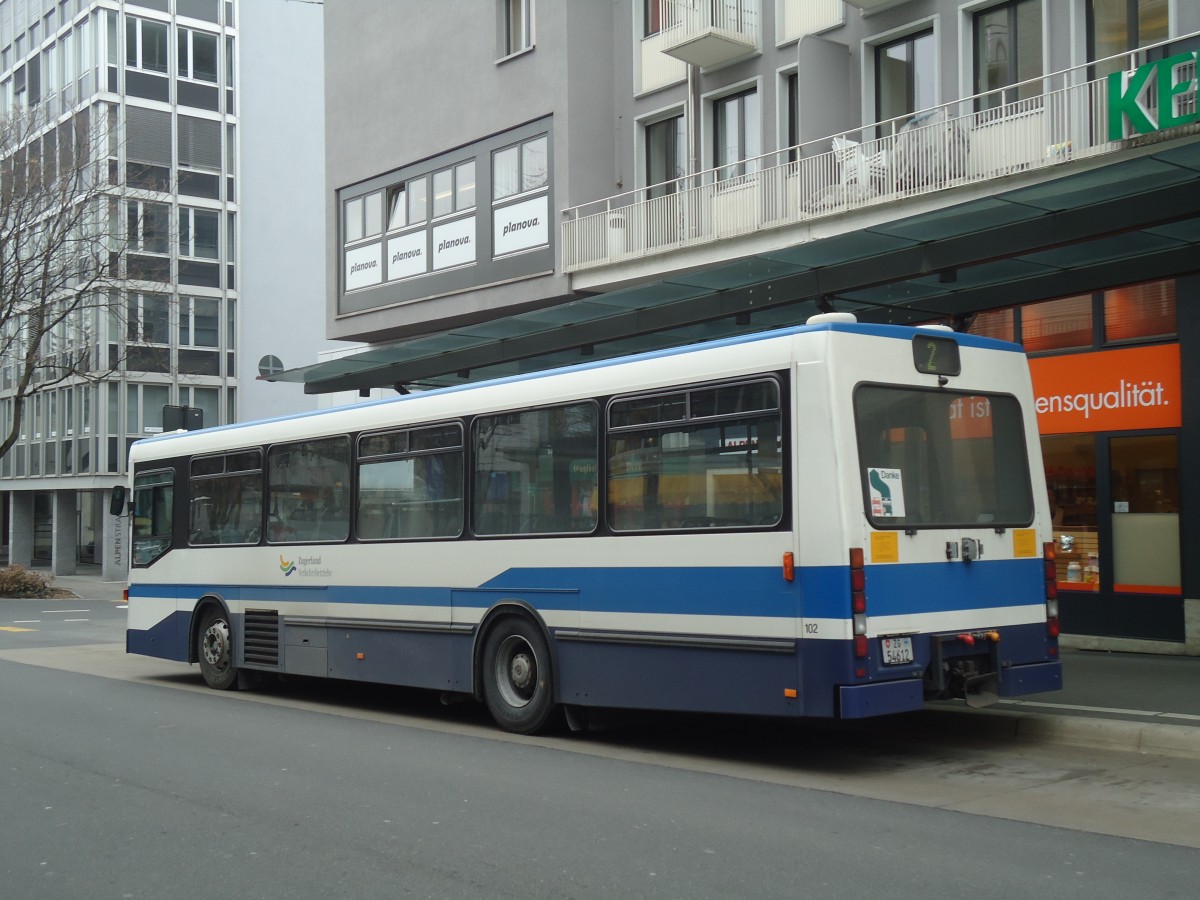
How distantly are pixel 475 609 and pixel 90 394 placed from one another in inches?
1563

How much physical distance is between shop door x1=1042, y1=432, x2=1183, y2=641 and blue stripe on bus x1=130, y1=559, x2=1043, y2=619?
599 cm

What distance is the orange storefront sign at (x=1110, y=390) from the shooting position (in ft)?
49.0

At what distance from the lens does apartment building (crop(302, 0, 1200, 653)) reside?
12.9 m

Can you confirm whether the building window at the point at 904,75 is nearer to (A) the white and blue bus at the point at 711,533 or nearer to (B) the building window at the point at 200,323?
(A) the white and blue bus at the point at 711,533

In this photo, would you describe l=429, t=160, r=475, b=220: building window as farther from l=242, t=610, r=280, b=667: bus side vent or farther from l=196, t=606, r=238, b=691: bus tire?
l=242, t=610, r=280, b=667: bus side vent

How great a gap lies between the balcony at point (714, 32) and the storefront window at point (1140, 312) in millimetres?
7088

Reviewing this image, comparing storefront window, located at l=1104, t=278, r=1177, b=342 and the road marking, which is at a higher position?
A: storefront window, located at l=1104, t=278, r=1177, b=342

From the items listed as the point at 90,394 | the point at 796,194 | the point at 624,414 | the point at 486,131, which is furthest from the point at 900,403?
the point at 90,394

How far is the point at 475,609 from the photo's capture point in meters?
11.5

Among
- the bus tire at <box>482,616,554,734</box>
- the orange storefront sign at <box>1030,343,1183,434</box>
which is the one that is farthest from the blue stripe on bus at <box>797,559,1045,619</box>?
the orange storefront sign at <box>1030,343,1183,434</box>

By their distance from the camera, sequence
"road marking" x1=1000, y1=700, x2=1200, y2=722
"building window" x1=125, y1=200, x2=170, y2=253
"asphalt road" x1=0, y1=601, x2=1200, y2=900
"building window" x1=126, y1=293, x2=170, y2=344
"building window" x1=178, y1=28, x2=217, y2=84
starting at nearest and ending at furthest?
"asphalt road" x1=0, y1=601, x2=1200, y2=900, "road marking" x1=1000, y1=700, x2=1200, y2=722, "building window" x1=125, y1=200, x2=170, y2=253, "building window" x1=126, y1=293, x2=170, y2=344, "building window" x1=178, y1=28, x2=217, y2=84

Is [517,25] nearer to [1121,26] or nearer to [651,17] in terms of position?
[651,17]

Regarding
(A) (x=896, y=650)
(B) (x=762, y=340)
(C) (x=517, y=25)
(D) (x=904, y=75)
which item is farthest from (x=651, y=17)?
(A) (x=896, y=650)

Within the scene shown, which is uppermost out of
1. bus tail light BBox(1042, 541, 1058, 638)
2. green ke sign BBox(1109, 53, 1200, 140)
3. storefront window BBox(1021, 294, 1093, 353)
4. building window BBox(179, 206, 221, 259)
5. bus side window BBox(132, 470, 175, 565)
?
building window BBox(179, 206, 221, 259)
